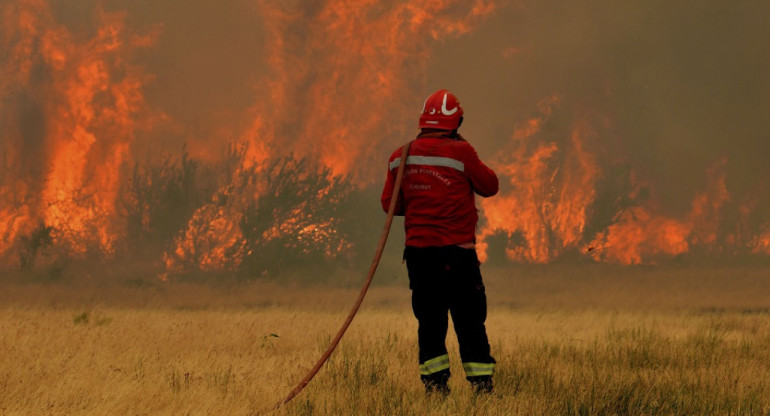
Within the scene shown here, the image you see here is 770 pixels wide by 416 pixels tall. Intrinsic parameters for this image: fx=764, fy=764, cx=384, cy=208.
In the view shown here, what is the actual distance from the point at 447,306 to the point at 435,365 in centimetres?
60

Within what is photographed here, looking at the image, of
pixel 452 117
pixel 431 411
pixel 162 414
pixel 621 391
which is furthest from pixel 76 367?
pixel 621 391

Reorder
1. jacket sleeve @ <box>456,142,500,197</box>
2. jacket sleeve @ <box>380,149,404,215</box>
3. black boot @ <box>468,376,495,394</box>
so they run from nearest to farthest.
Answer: jacket sleeve @ <box>456,142,500,197</box> < black boot @ <box>468,376,495,394</box> < jacket sleeve @ <box>380,149,404,215</box>

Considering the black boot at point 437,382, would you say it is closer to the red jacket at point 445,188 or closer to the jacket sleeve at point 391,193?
the red jacket at point 445,188

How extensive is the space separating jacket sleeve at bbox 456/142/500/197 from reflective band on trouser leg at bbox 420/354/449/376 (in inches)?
68.0

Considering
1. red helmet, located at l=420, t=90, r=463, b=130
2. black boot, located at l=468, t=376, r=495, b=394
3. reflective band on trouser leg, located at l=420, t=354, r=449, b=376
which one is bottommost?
black boot, located at l=468, t=376, r=495, b=394

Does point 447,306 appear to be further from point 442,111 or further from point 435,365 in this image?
point 442,111

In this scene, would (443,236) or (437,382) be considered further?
(437,382)

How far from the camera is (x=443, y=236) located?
24.4 feet

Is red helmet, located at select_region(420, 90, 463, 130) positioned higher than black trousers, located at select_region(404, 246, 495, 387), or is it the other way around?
red helmet, located at select_region(420, 90, 463, 130)

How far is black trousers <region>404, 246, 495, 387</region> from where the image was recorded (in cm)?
750

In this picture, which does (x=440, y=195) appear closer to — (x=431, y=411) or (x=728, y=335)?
(x=431, y=411)

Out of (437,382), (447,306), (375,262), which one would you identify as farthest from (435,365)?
(375,262)

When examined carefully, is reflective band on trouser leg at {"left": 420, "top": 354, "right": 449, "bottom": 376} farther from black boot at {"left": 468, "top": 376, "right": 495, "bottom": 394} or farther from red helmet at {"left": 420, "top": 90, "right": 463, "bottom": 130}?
red helmet at {"left": 420, "top": 90, "right": 463, "bottom": 130}

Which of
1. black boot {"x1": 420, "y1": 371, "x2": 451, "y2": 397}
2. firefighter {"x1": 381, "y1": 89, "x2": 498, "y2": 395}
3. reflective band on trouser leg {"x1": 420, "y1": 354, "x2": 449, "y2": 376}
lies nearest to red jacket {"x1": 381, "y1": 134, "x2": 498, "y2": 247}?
firefighter {"x1": 381, "y1": 89, "x2": 498, "y2": 395}
